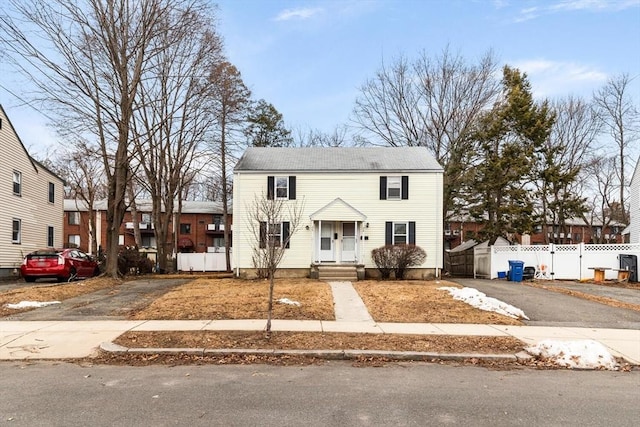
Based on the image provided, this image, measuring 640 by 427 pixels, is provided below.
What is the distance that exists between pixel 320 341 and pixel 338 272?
42.0 feet

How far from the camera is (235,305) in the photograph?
11.9 m

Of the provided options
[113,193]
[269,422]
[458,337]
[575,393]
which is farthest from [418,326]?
[113,193]

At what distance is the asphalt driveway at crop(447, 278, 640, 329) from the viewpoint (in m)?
10.7

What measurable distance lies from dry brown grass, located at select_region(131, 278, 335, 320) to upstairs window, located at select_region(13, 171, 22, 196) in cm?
1486

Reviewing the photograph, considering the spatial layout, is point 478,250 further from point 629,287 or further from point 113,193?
point 113,193

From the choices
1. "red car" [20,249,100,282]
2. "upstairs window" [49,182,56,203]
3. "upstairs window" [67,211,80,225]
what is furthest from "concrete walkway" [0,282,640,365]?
"upstairs window" [67,211,80,225]

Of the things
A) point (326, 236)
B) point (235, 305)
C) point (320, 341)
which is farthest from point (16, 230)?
point (320, 341)

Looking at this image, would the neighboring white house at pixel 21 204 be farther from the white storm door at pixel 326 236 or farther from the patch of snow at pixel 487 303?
the patch of snow at pixel 487 303

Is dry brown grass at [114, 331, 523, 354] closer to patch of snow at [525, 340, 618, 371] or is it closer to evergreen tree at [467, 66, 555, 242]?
patch of snow at [525, 340, 618, 371]

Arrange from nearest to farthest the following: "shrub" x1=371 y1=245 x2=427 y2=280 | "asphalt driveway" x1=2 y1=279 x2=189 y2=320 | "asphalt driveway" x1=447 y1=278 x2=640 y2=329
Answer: "asphalt driveway" x1=447 y1=278 x2=640 y2=329 < "asphalt driveway" x1=2 y1=279 x2=189 y2=320 < "shrub" x1=371 y1=245 x2=427 y2=280

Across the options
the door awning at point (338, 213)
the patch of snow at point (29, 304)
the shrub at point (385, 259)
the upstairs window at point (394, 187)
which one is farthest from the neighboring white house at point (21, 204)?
the upstairs window at point (394, 187)

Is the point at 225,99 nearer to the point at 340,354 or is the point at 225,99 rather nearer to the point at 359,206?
the point at 359,206

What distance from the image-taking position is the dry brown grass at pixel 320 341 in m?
7.91

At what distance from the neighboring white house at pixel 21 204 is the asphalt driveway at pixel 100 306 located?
11.0 m
